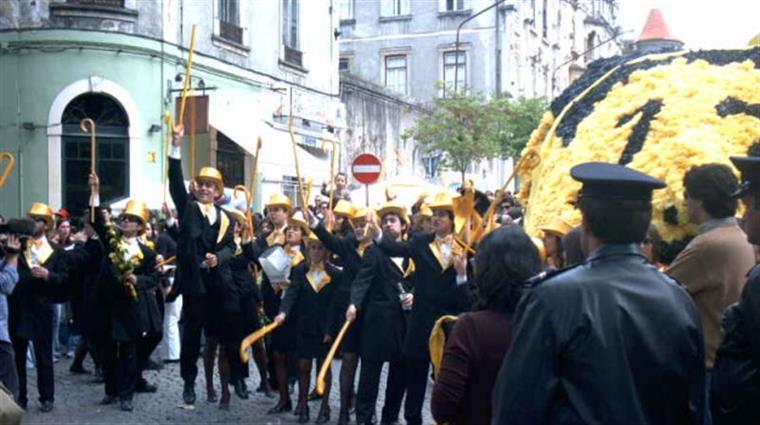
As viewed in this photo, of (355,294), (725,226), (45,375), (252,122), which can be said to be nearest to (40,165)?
(252,122)

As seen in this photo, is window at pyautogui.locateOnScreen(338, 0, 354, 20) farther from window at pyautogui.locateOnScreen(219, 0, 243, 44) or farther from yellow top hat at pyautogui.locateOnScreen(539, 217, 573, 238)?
yellow top hat at pyautogui.locateOnScreen(539, 217, 573, 238)

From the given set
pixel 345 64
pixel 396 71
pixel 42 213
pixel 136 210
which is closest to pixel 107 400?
pixel 136 210

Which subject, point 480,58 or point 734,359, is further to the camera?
point 480,58

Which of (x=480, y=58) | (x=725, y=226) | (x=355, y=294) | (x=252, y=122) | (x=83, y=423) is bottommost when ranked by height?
(x=83, y=423)

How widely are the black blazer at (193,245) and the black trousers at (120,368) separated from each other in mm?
721

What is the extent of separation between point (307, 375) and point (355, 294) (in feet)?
3.51

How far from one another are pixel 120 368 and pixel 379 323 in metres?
2.60

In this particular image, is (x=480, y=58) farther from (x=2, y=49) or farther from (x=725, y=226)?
(x=725, y=226)

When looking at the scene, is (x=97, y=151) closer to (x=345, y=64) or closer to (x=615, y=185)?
(x=615, y=185)

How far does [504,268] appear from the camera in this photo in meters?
3.81

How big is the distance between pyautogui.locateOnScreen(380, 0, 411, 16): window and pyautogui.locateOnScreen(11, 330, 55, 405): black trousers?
34349mm

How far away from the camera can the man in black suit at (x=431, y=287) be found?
7414 mm

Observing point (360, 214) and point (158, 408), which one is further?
point (158, 408)

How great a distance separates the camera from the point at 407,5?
1628 inches
